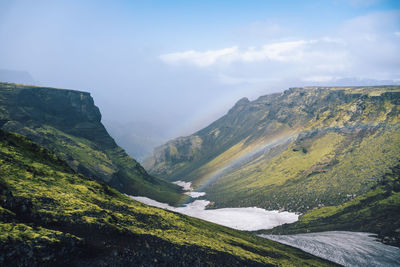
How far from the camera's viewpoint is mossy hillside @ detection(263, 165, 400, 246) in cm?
15294

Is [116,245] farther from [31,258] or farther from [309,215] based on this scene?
[309,215]

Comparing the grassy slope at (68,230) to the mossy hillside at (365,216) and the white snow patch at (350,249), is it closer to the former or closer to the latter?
the white snow patch at (350,249)

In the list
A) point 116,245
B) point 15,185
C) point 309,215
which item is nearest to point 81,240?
point 116,245

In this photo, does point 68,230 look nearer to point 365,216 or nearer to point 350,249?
point 350,249

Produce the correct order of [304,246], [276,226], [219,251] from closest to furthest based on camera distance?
[219,251] < [304,246] < [276,226]

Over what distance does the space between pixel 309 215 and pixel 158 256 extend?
193 m

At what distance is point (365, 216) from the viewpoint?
169500 millimetres

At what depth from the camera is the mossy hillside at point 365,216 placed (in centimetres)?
15294

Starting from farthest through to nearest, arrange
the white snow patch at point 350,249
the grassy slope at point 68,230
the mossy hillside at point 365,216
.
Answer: the mossy hillside at point 365,216 → the white snow patch at point 350,249 → the grassy slope at point 68,230

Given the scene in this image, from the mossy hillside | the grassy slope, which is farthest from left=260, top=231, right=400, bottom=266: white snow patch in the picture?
the grassy slope

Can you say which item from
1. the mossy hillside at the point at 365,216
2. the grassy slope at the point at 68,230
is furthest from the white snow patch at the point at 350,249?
the grassy slope at the point at 68,230

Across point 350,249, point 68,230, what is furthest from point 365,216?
point 68,230

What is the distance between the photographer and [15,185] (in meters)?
43.1

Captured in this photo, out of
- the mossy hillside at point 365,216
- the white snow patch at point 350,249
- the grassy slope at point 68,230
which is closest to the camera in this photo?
the grassy slope at point 68,230
